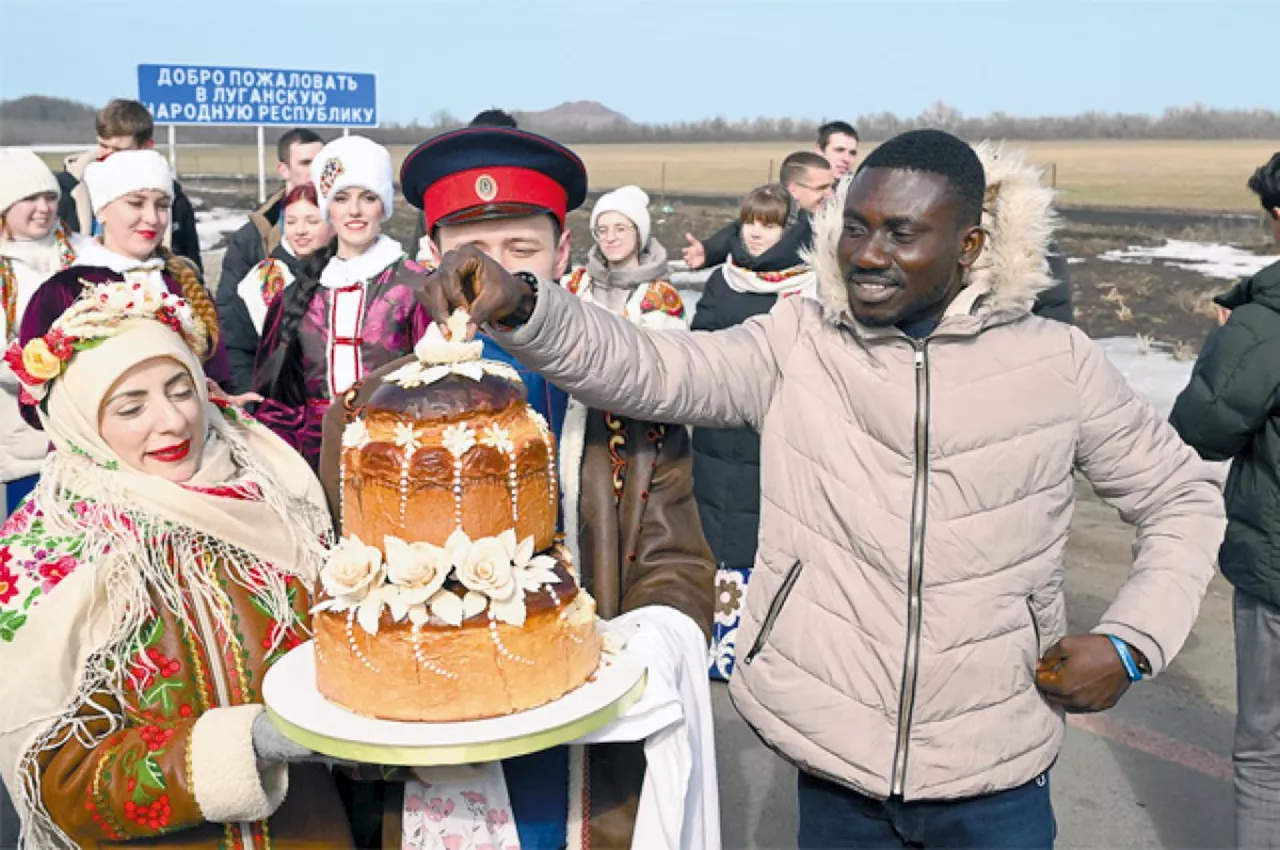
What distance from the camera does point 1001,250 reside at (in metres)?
2.68

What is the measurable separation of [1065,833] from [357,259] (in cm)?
381

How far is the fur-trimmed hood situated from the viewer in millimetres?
2656

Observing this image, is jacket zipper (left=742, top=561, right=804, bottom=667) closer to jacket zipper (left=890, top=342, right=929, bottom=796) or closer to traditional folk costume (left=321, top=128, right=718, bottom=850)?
traditional folk costume (left=321, top=128, right=718, bottom=850)

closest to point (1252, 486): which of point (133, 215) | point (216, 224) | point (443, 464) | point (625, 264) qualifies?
point (443, 464)

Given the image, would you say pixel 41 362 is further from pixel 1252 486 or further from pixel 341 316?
pixel 1252 486

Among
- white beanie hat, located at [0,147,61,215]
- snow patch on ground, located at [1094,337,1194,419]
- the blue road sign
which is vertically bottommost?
snow patch on ground, located at [1094,337,1194,419]

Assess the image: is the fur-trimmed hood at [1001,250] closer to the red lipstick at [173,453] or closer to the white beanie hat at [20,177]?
the red lipstick at [173,453]

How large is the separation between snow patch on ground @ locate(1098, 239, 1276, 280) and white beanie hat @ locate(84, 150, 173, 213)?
2023 centimetres

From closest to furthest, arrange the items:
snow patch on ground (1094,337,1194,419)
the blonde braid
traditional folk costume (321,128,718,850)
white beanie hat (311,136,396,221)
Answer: traditional folk costume (321,128,718,850) → the blonde braid → white beanie hat (311,136,396,221) → snow patch on ground (1094,337,1194,419)

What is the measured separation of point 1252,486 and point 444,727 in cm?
300

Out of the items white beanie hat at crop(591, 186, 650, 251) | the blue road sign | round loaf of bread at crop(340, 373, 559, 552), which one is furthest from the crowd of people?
the blue road sign

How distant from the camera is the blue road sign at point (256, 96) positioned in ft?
56.5

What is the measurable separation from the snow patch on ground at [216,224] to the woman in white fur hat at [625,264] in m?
19.9

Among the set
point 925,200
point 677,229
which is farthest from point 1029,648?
point 677,229
